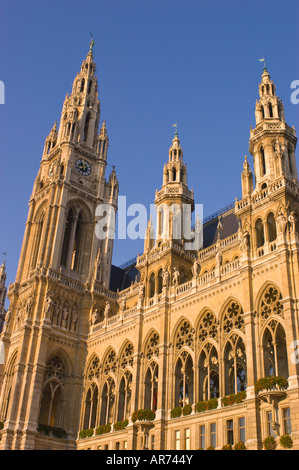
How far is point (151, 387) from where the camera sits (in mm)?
44094

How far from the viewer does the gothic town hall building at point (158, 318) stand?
3553 cm

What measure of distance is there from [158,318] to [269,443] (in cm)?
1617

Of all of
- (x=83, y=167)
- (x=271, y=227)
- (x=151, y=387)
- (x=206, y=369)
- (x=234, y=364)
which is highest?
(x=83, y=167)

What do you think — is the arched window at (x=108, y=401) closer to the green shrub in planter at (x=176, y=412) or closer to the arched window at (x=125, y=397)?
the arched window at (x=125, y=397)

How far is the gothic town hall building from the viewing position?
117 ft

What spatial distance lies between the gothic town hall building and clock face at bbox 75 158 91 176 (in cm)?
25

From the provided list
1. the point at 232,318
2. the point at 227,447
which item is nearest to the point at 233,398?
the point at 227,447

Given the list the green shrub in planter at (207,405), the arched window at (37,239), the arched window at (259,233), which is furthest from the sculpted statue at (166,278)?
the arched window at (37,239)

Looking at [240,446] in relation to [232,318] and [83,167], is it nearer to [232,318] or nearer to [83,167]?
[232,318]

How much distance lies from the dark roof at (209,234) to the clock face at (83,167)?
506 inches

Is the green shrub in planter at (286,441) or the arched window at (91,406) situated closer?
the green shrub in planter at (286,441)
